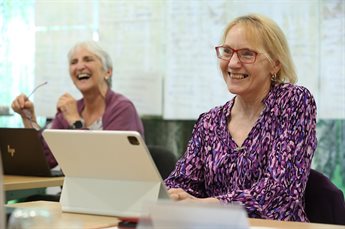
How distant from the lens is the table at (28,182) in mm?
2406

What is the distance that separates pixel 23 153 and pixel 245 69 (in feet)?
3.76

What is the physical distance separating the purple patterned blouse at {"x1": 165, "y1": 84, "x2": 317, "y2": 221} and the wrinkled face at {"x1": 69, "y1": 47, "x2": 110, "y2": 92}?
4.46 ft

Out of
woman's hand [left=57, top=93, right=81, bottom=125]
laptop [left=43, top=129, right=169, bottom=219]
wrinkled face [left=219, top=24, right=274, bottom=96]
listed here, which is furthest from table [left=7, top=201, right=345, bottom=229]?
woman's hand [left=57, top=93, right=81, bottom=125]

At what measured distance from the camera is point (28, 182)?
2469 mm

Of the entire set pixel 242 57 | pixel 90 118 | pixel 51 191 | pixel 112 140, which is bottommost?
pixel 51 191

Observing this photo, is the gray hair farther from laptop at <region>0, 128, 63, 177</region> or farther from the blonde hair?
the blonde hair

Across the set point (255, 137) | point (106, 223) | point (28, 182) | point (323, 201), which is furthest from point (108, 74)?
point (106, 223)

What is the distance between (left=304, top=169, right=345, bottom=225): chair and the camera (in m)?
1.76

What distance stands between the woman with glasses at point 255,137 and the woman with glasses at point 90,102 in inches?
42.6

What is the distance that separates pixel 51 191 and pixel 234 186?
213 centimetres

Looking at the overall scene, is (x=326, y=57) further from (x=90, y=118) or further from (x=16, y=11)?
(x=16, y=11)

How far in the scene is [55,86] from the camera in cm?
387

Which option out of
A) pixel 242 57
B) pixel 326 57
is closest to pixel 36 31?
pixel 326 57

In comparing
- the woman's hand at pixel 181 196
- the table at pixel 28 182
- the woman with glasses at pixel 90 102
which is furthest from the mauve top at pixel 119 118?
the woman's hand at pixel 181 196
